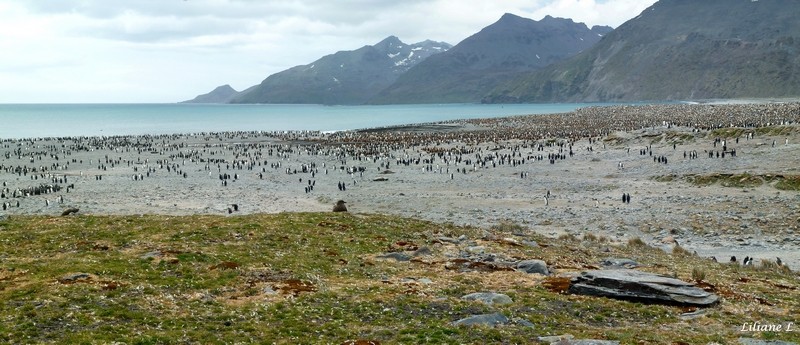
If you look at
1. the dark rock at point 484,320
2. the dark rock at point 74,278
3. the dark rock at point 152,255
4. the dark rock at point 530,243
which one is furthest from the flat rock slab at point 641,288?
the dark rock at point 74,278

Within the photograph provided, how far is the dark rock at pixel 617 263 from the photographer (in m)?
27.4

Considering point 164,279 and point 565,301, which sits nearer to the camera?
point 565,301

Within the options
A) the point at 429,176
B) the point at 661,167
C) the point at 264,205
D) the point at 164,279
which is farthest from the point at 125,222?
the point at 661,167

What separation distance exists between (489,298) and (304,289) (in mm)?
6956

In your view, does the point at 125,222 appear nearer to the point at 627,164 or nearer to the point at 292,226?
the point at 292,226

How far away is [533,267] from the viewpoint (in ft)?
85.5

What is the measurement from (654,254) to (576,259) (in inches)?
245

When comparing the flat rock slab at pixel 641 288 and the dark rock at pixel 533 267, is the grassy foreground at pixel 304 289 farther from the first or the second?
Answer: the dark rock at pixel 533 267

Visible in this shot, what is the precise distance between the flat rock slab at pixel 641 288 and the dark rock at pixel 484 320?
4.88 m

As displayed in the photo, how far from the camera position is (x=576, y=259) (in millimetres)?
29312

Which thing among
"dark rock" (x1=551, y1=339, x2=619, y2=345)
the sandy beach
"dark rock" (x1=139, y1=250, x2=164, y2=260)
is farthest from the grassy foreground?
the sandy beach

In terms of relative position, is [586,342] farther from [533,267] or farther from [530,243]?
[530,243]

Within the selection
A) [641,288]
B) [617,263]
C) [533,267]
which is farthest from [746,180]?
[641,288]

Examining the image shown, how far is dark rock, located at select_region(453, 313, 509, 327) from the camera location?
59.9 ft
